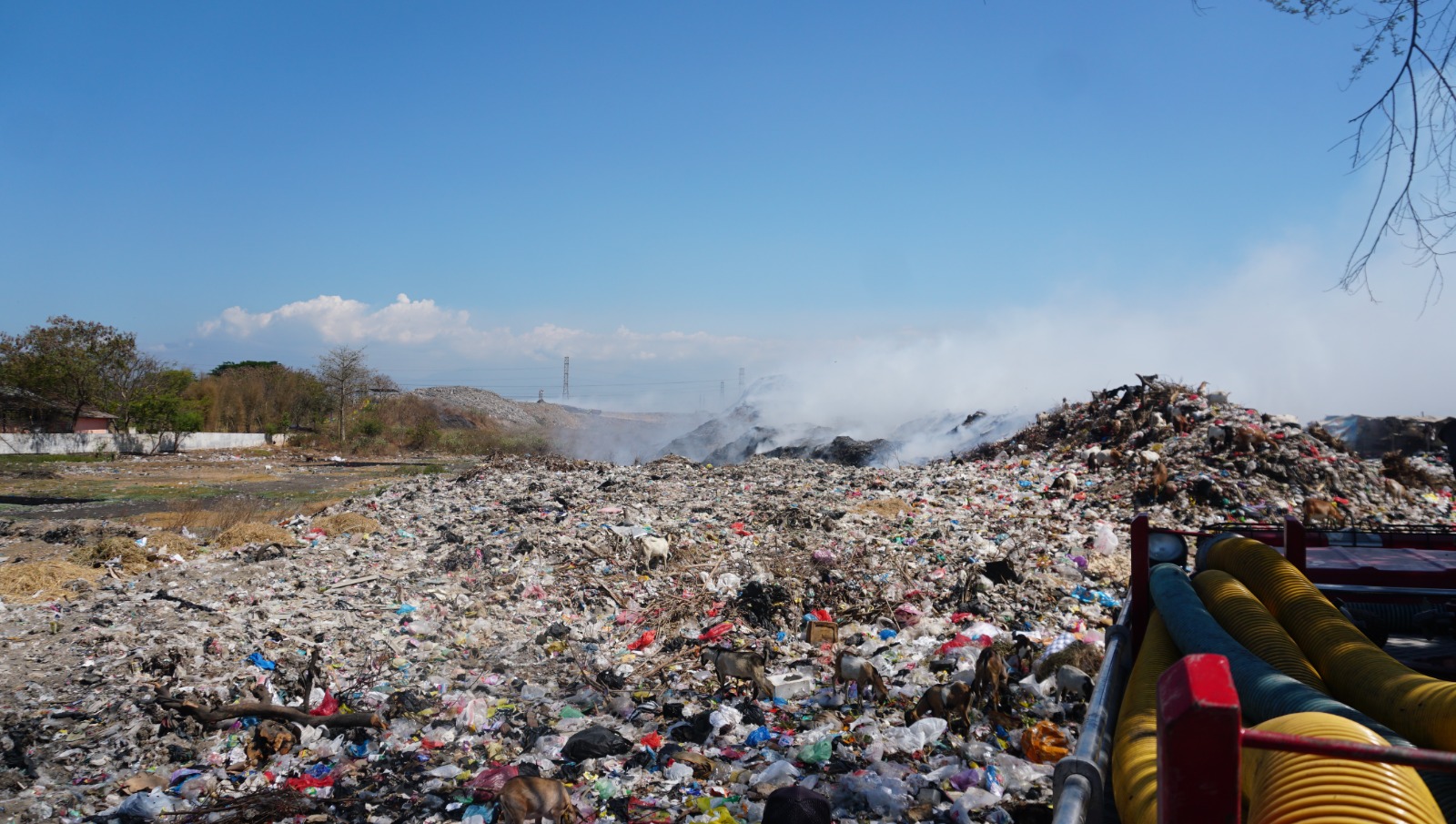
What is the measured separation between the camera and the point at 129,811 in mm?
3453

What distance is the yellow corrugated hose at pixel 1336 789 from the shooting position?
100 cm

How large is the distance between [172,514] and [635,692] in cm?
1098

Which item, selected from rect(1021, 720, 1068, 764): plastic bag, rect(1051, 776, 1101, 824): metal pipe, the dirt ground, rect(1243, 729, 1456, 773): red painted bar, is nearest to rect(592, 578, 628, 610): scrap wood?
rect(1021, 720, 1068, 764): plastic bag

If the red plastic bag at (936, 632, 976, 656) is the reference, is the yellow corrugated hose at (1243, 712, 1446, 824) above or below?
above

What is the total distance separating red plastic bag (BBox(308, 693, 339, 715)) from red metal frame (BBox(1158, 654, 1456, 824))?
15.2 ft

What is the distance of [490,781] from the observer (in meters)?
3.63

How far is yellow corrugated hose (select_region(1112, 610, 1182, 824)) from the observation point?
147 centimetres

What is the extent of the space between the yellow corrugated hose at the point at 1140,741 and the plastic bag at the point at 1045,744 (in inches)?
57.0

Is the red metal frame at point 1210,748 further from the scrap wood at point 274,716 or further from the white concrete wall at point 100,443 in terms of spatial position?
the white concrete wall at point 100,443

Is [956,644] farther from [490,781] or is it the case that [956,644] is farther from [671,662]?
[490,781]

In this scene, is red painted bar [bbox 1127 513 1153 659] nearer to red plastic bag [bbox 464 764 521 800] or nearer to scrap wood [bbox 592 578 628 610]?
red plastic bag [bbox 464 764 521 800]

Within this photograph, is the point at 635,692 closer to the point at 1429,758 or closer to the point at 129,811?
the point at 129,811

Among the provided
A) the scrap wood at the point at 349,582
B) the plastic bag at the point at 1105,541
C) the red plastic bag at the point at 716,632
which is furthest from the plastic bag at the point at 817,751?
the plastic bag at the point at 1105,541

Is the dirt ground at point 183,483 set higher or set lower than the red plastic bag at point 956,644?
higher
